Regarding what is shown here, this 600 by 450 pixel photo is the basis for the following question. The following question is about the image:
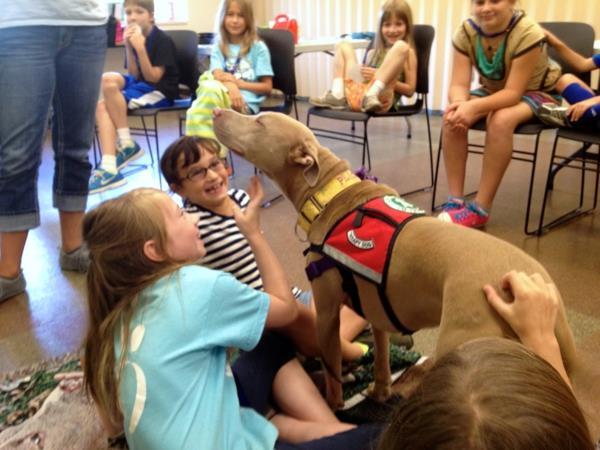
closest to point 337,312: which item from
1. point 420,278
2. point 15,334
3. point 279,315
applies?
point 279,315

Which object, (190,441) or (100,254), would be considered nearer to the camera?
(190,441)

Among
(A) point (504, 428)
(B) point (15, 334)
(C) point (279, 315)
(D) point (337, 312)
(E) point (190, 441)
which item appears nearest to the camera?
(A) point (504, 428)

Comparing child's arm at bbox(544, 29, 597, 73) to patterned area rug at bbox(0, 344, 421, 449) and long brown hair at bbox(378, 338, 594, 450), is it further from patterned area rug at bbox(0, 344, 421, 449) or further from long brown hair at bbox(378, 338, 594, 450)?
long brown hair at bbox(378, 338, 594, 450)

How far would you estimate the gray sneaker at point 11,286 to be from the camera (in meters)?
2.28

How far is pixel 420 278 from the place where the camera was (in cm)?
124

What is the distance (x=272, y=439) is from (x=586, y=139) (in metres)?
2.01

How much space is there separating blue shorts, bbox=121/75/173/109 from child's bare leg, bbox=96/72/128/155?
0.05 m

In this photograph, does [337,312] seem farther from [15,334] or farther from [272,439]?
[15,334]

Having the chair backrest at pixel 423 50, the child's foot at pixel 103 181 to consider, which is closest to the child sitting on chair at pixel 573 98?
the chair backrest at pixel 423 50

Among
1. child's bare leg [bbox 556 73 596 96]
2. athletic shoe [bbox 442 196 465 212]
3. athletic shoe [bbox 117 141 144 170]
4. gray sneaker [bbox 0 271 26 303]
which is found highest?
child's bare leg [bbox 556 73 596 96]

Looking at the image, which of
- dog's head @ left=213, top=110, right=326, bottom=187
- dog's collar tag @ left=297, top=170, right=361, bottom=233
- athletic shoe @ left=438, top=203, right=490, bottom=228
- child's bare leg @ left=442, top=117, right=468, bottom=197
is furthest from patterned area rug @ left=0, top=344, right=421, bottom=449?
child's bare leg @ left=442, top=117, right=468, bottom=197

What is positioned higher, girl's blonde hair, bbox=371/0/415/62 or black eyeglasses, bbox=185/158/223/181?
girl's blonde hair, bbox=371/0/415/62

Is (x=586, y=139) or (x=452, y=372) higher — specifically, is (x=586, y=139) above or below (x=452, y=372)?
below

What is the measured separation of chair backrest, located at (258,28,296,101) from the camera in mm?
3545
